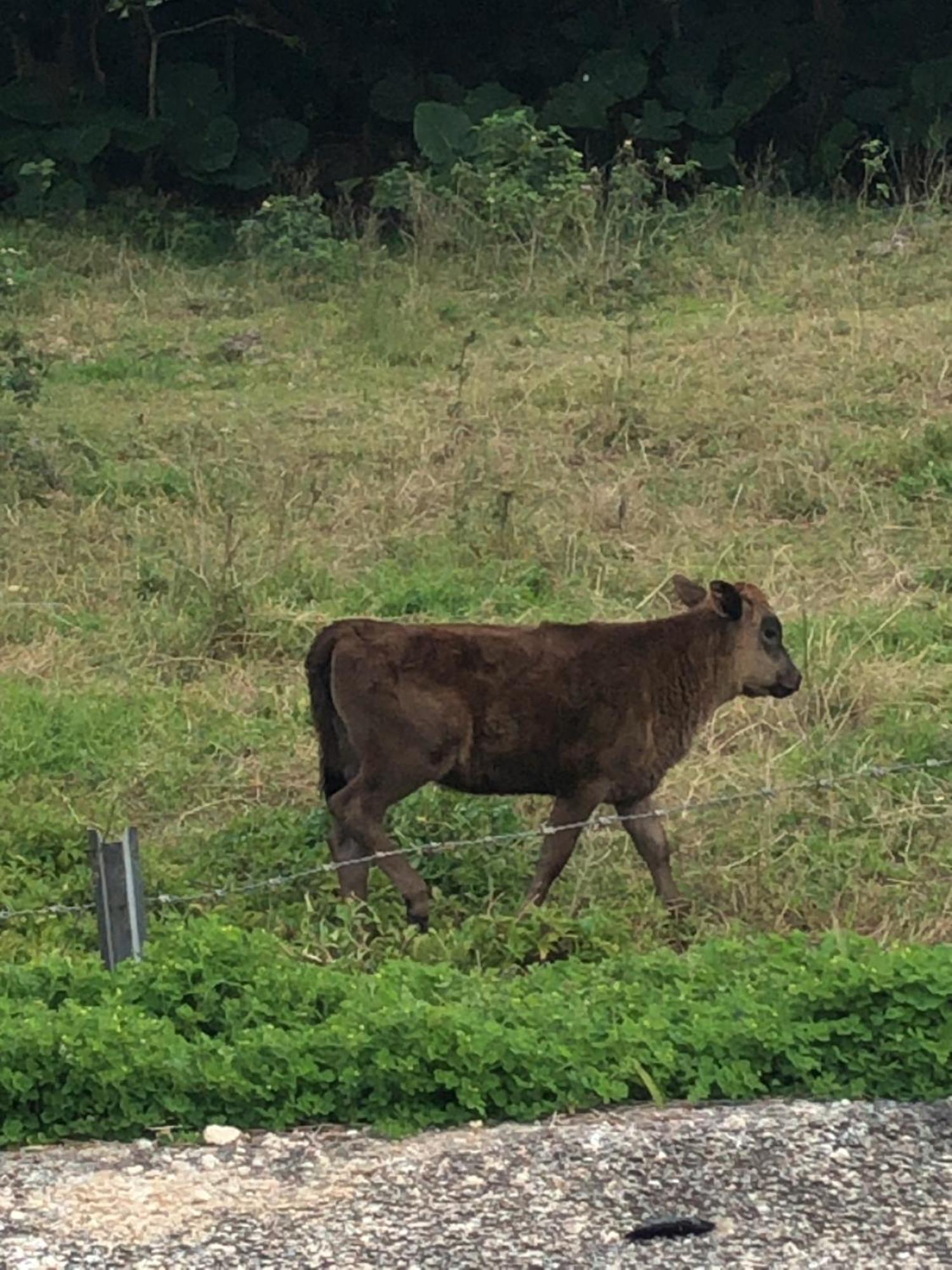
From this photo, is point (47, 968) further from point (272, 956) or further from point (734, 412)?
point (734, 412)

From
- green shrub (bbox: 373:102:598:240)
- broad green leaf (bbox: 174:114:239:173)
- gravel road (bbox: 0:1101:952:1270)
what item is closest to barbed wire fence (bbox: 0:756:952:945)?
gravel road (bbox: 0:1101:952:1270)

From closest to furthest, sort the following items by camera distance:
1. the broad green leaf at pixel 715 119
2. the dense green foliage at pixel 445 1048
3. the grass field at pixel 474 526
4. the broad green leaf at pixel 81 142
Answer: the dense green foliage at pixel 445 1048 < the grass field at pixel 474 526 < the broad green leaf at pixel 81 142 < the broad green leaf at pixel 715 119

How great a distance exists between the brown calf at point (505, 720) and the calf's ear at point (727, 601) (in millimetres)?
162

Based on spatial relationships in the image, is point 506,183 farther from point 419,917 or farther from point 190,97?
point 419,917

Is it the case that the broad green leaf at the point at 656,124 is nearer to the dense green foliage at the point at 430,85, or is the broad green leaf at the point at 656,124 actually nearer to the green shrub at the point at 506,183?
the dense green foliage at the point at 430,85

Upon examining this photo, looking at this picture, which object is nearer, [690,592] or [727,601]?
[727,601]

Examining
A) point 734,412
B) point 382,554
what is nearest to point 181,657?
point 382,554

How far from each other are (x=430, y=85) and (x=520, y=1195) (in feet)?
56.3

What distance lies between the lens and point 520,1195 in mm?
4406

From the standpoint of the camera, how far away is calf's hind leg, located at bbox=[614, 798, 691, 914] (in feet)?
22.9

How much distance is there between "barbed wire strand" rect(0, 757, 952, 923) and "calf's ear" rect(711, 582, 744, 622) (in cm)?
64


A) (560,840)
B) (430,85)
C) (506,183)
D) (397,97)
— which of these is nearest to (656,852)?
(560,840)

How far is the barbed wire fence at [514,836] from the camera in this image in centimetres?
635

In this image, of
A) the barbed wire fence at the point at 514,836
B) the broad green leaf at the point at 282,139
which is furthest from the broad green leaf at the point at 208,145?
the barbed wire fence at the point at 514,836
